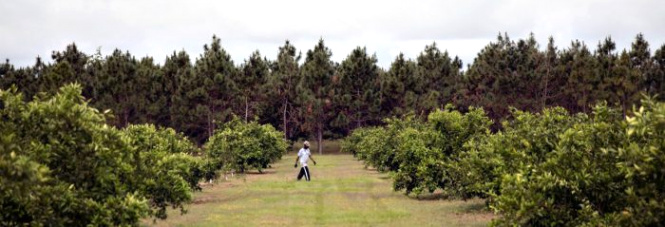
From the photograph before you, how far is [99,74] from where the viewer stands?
75.5 metres

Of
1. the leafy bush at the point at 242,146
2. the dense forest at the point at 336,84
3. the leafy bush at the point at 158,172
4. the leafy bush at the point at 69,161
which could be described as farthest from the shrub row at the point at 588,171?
the dense forest at the point at 336,84

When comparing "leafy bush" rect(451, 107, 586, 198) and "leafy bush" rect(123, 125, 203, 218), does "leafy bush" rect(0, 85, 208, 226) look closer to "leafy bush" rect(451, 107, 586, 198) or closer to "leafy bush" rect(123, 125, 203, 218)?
"leafy bush" rect(123, 125, 203, 218)

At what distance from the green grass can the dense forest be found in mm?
36686

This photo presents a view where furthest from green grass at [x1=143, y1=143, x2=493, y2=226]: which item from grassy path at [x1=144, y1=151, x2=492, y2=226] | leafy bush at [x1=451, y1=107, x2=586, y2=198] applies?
leafy bush at [x1=451, y1=107, x2=586, y2=198]

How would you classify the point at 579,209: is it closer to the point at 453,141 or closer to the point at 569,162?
the point at 569,162

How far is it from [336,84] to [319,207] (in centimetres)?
5528

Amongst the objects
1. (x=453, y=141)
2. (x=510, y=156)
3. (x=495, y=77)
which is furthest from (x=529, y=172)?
(x=495, y=77)

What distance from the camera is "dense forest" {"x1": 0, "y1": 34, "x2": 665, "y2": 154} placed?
76.3 meters

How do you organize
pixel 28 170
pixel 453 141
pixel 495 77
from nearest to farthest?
1. pixel 28 170
2. pixel 453 141
3. pixel 495 77

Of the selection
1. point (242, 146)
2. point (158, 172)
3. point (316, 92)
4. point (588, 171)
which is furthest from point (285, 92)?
point (588, 171)

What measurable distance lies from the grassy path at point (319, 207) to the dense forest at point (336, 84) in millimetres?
36806

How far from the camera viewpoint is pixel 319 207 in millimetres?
28688

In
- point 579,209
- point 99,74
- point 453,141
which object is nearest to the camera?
point 579,209

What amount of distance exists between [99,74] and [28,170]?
222 ft
